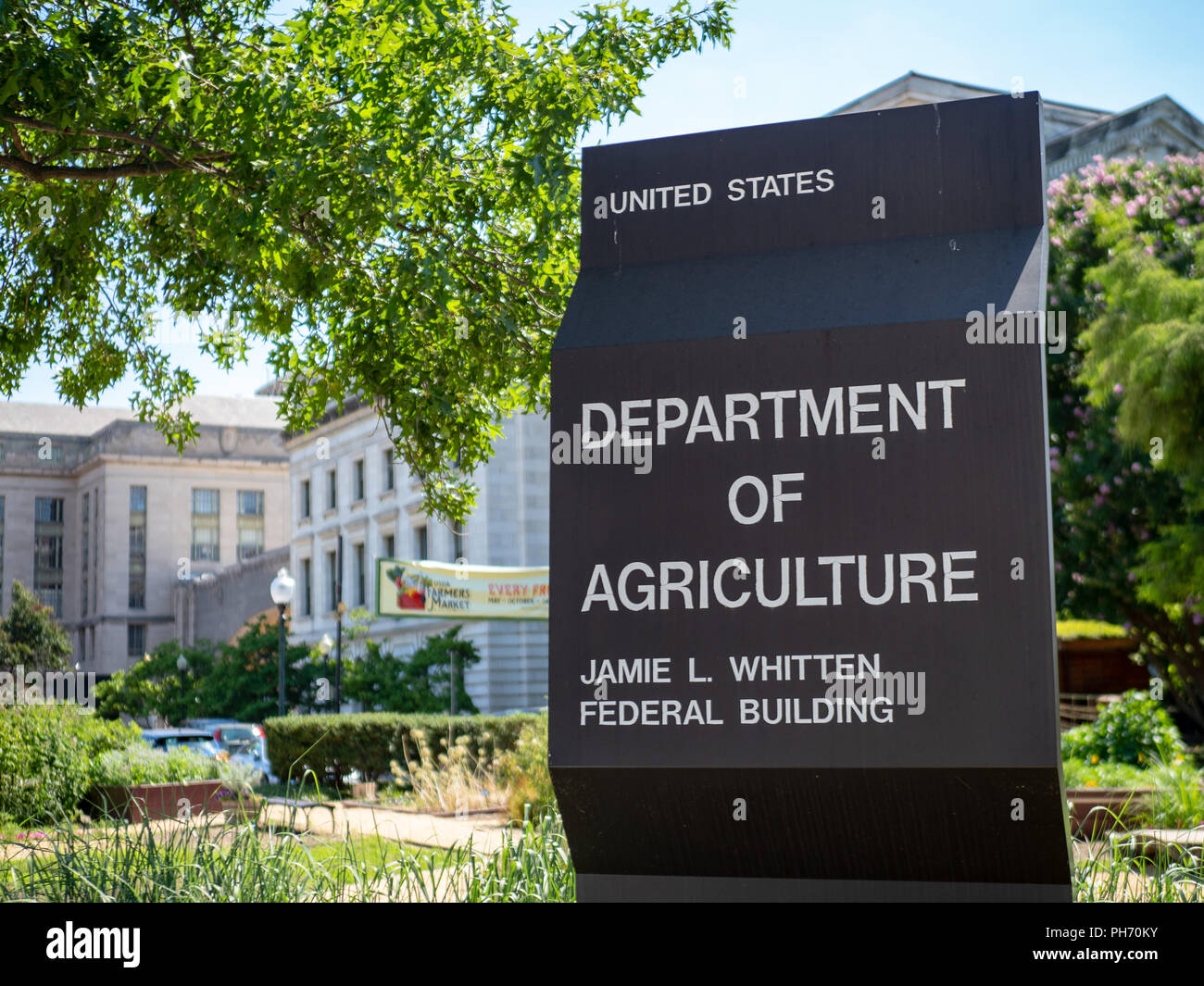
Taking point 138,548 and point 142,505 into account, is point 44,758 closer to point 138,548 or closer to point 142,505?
point 142,505

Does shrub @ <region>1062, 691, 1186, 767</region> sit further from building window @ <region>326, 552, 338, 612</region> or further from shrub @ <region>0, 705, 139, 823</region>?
building window @ <region>326, 552, 338, 612</region>

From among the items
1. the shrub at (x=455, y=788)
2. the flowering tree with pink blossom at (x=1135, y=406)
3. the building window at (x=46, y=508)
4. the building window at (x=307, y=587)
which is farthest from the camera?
the building window at (x=46, y=508)

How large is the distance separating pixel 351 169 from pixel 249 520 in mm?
81600

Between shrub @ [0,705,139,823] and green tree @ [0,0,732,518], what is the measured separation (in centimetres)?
464

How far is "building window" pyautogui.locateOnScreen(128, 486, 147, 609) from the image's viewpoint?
85.5 meters

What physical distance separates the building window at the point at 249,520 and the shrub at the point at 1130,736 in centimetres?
7554

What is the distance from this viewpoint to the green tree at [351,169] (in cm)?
792

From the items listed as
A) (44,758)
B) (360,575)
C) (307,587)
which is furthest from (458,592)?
(307,587)

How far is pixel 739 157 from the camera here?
484cm

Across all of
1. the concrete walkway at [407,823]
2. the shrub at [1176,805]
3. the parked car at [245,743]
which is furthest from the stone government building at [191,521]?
the shrub at [1176,805]

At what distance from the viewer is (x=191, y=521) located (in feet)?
283

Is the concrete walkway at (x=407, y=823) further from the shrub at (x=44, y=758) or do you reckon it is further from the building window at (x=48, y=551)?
the building window at (x=48, y=551)

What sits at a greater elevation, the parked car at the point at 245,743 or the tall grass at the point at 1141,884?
the tall grass at the point at 1141,884

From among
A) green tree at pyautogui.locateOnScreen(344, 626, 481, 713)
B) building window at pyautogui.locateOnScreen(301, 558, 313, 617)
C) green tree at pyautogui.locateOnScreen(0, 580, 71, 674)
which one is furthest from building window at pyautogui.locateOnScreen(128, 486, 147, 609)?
green tree at pyautogui.locateOnScreen(344, 626, 481, 713)
